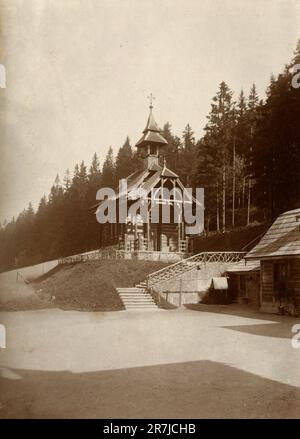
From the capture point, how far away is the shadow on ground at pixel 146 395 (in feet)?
24.4

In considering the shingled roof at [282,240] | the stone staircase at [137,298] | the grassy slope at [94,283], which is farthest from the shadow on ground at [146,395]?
the stone staircase at [137,298]

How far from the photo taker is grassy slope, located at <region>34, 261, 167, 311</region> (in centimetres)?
A: 2386

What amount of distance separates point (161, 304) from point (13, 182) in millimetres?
16927

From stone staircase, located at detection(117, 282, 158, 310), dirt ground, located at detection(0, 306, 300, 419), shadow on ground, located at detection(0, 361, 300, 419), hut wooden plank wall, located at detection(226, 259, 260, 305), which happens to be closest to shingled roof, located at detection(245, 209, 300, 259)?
hut wooden plank wall, located at detection(226, 259, 260, 305)

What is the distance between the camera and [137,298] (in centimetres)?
2523

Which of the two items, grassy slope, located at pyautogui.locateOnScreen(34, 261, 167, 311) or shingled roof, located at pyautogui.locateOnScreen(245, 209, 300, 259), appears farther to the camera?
grassy slope, located at pyautogui.locateOnScreen(34, 261, 167, 311)

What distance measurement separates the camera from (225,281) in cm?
2814

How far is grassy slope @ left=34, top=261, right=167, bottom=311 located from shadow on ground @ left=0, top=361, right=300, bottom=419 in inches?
546

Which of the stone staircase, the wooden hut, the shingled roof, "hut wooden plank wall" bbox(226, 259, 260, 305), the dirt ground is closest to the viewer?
the dirt ground

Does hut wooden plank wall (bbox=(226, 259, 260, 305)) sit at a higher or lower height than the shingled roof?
lower

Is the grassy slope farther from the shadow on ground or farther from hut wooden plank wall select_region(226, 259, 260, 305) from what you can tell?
the shadow on ground

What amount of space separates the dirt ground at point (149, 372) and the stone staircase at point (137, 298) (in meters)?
7.42

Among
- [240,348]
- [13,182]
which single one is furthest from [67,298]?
[13,182]

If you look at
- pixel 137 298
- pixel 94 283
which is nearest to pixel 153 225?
pixel 94 283
